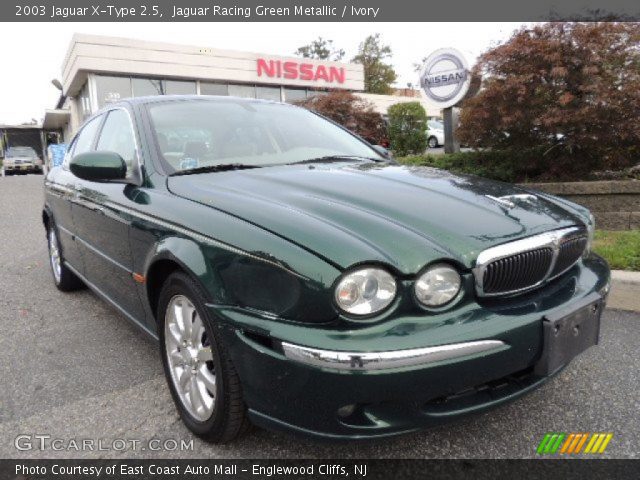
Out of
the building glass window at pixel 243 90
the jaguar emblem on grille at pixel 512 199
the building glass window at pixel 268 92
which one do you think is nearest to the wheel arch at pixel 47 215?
the jaguar emblem on grille at pixel 512 199

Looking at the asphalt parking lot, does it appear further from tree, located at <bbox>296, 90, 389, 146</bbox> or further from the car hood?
tree, located at <bbox>296, 90, 389, 146</bbox>

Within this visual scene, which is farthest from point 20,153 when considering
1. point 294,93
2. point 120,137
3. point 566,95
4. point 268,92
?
point 566,95

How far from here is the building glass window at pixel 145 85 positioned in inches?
918

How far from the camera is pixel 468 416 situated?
1768 mm

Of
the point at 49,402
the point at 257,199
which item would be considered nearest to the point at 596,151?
the point at 257,199

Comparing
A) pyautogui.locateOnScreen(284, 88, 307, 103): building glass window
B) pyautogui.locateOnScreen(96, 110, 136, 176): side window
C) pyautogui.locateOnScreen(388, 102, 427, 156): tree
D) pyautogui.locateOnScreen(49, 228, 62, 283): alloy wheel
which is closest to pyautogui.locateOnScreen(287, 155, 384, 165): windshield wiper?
pyautogui.locateOnScreen(96, 110, 136, 176): side window

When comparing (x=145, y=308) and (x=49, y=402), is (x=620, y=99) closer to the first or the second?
(x=145, y=308)

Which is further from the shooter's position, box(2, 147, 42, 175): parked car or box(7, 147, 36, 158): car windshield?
box(7, 147, 36, 158): car windshield

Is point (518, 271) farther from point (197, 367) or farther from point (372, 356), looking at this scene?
point (197, 367)

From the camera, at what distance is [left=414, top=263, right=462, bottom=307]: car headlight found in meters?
1.76

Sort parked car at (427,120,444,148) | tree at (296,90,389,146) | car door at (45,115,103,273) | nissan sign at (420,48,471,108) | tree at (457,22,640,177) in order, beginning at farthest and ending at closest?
parked car at (427,120,444,148) → tree at (296,90,389,146) → nissan sign at (420,48,471,108) → tree at (457,22,640,177) → car door at (45,115,103,273)

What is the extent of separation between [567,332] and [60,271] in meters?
4.09

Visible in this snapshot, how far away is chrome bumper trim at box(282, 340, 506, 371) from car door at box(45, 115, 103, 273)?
259cm

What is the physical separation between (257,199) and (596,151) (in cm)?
542
